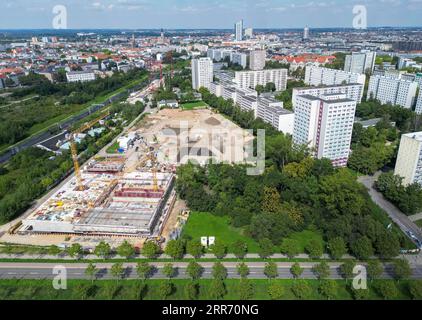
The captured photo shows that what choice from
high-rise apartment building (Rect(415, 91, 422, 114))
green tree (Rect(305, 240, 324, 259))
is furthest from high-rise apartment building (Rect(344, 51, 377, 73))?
green tree (Rect(305, 240, 324, 259))

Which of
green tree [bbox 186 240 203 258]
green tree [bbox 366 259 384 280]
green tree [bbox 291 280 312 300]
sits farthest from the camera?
green tree [bbox 186 240 203 258]

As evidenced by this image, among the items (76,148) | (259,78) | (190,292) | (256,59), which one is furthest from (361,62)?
(190,292)

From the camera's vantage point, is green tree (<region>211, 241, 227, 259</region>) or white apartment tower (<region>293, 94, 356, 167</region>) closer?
green tree (<region>211, 241, 227, 259</region>)

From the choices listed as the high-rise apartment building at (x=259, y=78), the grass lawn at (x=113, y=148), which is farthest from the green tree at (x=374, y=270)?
the high-rise apartment building at (x=259, y=78)

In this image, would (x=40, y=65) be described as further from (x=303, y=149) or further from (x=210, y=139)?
(x=303, y=149)

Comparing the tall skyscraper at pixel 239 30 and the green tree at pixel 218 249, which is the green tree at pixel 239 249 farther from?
the tall skyscraper at pixel 239 30

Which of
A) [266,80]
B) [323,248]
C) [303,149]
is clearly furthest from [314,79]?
[323,248]

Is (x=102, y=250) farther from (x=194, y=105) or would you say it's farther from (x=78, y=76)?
(x=78, y=76)

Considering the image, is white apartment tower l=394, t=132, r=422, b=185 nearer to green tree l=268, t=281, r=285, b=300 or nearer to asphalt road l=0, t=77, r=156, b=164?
green tree l=268, t=281, r=285, b=300
